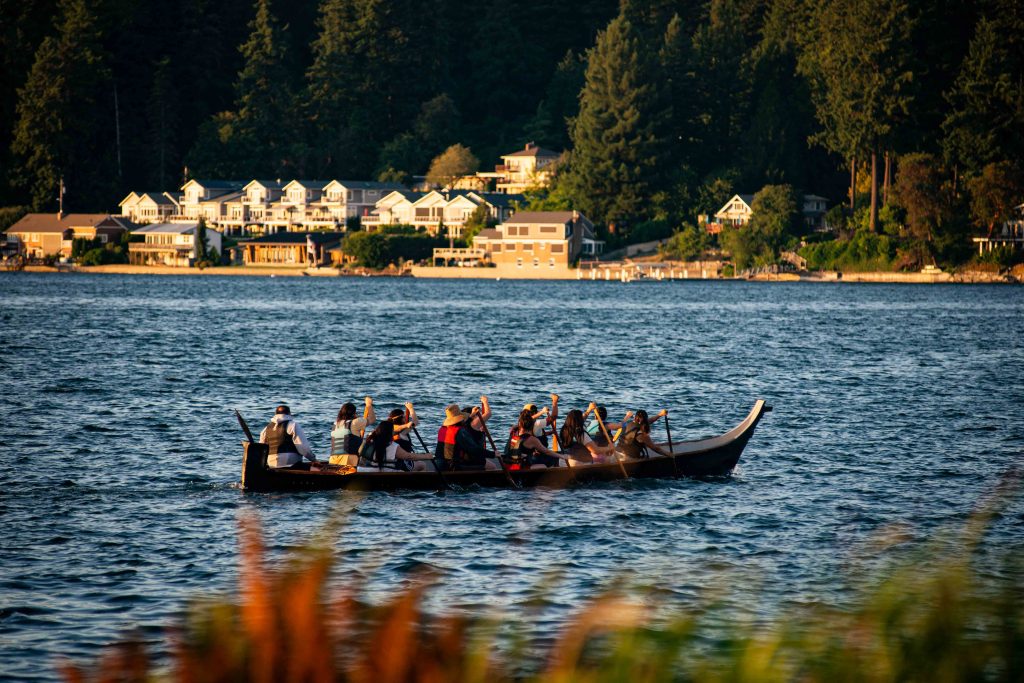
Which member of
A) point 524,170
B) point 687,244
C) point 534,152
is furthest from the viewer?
point 524,170

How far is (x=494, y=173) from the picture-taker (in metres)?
184

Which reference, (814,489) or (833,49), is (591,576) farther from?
(833,49)

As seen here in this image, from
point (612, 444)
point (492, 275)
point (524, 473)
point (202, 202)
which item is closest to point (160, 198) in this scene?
point (202, 202)

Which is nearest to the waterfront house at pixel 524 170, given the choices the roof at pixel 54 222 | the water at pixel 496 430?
the roof at pixel 54 222

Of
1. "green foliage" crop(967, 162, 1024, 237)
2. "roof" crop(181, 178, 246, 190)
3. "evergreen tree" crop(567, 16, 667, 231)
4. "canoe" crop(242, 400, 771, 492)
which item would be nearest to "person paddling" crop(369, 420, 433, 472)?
"canoe" crop(242, 400, 771, 492)

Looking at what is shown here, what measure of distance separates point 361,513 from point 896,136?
114364 mm

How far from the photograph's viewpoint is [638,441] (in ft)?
84.0

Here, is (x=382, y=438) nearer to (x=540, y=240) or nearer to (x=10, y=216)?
(x=540, y=240)

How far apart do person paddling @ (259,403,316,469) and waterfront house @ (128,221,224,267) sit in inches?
5769

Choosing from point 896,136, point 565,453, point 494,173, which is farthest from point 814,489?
point 494,173

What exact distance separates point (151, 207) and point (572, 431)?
511ft

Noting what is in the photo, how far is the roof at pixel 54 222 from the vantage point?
541 feet

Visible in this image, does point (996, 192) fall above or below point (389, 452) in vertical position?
above

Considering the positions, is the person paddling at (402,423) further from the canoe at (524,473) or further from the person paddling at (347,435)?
the canoe at (524,473)
